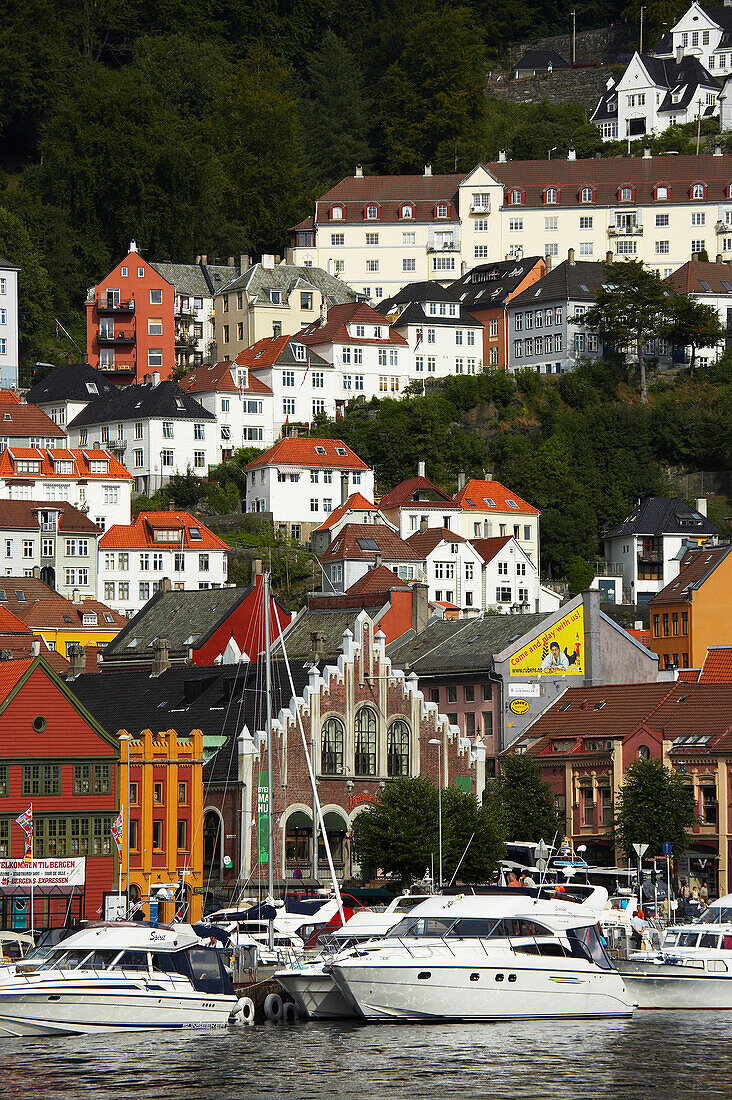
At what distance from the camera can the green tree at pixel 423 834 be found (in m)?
84.6

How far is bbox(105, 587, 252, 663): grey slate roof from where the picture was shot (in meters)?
116

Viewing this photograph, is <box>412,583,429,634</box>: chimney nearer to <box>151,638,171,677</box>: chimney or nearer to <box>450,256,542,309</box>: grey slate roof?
<box>151,638,171,677</box>: chimney

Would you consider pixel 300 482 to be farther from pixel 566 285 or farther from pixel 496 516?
pixel 566 285

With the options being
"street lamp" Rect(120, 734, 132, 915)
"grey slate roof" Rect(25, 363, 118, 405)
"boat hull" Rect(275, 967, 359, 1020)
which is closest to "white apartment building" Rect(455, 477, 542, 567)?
"grey slate roof" Rect(25, 363, 118, 405)

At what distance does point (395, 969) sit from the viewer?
61062 millimetres

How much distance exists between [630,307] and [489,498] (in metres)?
21.9

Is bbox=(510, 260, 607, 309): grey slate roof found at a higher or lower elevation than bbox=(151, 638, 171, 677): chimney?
higher

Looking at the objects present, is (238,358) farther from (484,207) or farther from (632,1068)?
(632,1068)

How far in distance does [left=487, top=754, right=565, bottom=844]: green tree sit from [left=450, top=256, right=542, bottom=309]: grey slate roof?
303 feet

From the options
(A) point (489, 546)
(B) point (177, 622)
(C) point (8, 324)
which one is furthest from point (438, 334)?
(B) point (177, 622)

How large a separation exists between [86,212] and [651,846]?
112 meters

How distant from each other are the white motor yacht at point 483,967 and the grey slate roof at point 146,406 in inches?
4153

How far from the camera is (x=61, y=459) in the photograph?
160 m

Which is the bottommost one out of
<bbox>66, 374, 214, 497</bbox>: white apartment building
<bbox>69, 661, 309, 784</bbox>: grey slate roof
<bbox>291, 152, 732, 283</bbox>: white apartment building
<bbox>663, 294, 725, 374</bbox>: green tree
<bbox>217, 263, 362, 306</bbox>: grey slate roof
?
<bbox>69, 661, 309, 784</bbox>: grey slate roof
